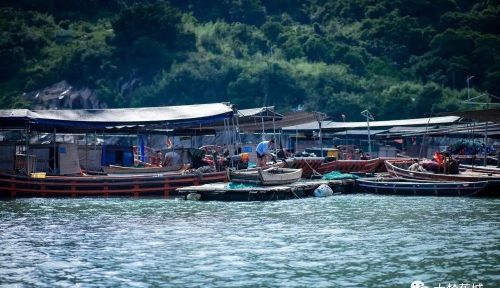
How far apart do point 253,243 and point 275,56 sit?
7107 centimetres

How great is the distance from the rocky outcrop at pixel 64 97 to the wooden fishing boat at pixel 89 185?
51.0 metres

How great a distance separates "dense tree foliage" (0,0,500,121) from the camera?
86.6m

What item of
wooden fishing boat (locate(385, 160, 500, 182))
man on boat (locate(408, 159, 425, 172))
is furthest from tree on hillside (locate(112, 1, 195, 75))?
man on boat (locate(408, 159, 425, 172))

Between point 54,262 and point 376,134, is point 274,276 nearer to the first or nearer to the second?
point 54,262

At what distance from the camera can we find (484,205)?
3484cm

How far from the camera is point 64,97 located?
91.6 metres

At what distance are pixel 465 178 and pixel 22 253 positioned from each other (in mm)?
21329

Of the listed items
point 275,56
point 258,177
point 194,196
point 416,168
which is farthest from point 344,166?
point 275,56

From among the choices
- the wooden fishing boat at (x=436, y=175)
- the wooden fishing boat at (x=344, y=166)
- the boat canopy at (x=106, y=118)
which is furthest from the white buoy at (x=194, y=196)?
the wooden fishing boat at (x=344, y=166)

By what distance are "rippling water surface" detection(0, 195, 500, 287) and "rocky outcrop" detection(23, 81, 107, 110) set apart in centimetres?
5462

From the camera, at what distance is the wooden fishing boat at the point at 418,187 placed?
3772cm

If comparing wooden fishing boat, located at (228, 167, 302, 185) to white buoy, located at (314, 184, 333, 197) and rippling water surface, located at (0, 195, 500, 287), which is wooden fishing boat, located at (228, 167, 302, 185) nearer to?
white buoy, located at (314, 184, 333, 197)

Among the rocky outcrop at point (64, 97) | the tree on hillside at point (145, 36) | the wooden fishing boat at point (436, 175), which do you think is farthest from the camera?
the tree on hillside at point (145, 36)

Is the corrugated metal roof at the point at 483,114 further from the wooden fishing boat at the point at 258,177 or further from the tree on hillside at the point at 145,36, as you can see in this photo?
the tree on hillside at the point at 145,36
